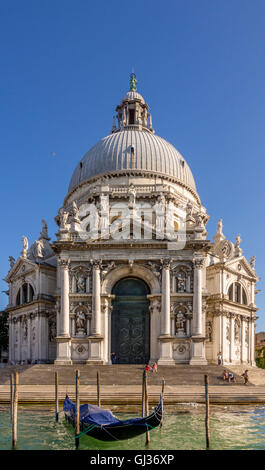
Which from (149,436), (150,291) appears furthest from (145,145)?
(149,436)

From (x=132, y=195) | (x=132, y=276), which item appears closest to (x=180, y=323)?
(x=132, y=276)

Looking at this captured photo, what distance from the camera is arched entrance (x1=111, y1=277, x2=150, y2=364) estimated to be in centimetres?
3494

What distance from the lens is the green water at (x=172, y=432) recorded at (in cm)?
1683

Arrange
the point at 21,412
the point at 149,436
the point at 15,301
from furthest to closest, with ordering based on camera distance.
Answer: the point at 15,301
the point at 21,412
the point at 149,436

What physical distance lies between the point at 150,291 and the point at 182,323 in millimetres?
3074

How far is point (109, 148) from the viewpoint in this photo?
44594mm

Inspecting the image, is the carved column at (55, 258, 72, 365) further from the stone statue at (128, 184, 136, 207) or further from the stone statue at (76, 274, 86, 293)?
the stone statue at (128, 184, 136, 207)

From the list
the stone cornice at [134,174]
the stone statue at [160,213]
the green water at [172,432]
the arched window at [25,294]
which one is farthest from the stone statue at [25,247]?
the green water at [172,432]

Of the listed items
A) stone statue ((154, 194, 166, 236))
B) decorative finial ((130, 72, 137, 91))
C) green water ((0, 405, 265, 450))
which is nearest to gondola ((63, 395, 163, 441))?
green water ((0, 405, 265, 450))

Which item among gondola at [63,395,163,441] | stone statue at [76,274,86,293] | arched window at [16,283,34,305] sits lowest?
gondola at [63,395,163,441]

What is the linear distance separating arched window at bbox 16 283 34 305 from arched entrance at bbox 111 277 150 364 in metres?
8.83

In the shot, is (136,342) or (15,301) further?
(15,301)

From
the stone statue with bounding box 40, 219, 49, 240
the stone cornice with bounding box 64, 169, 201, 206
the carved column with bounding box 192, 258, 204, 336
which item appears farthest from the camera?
the stone statue with bounding box 40, 219, 49, 240
